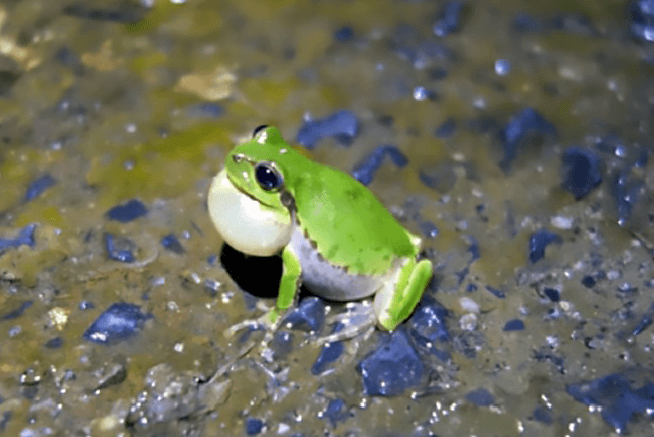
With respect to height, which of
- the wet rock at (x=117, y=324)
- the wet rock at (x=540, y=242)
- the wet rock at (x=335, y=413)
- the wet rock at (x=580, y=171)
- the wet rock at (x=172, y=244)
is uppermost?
the wet rock at (x=580, y=171)

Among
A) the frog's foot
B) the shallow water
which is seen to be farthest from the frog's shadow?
the frog's foot

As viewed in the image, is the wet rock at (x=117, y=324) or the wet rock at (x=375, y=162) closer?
the wet rock at (x=117, y=324)

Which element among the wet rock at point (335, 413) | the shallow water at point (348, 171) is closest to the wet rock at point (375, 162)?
the shallow water at point (348, 171)

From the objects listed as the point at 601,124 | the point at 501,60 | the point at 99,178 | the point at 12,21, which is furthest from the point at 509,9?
the point at 12,21

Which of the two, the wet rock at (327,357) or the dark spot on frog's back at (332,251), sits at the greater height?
the dark spot on frog's back at (332,251)

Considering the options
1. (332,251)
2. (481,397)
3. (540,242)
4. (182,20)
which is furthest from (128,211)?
(540,242)

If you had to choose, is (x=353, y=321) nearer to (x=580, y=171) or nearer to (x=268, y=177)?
(x=268, y=177)

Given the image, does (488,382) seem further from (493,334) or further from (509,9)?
(509,9)

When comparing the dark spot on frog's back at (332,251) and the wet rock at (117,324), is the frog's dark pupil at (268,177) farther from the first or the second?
the wet rock at (117,324)
